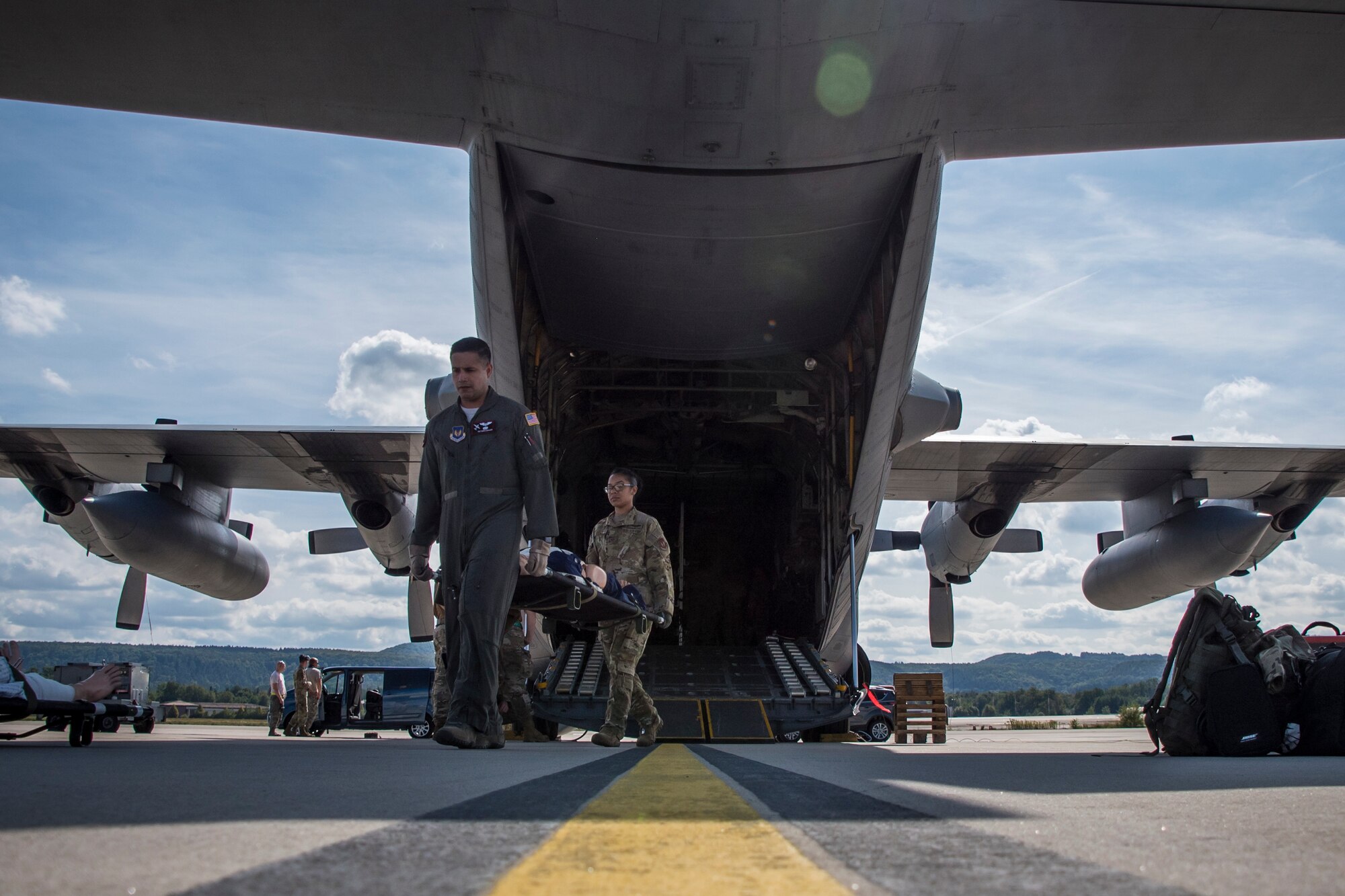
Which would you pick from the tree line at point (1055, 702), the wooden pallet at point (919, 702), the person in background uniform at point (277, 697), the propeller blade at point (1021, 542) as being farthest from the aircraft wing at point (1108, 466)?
the tree line at point (1055, 702)

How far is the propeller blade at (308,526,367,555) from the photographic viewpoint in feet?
41.8

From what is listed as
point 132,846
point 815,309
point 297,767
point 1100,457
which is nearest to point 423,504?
point 297,767

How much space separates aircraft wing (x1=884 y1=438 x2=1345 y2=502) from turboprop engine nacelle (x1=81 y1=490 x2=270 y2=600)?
24.3 feet

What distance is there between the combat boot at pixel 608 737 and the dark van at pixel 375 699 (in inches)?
519

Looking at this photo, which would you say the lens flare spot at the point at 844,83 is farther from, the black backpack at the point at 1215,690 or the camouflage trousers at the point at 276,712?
the camouflage trousers at the point at 276,712

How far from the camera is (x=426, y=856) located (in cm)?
125

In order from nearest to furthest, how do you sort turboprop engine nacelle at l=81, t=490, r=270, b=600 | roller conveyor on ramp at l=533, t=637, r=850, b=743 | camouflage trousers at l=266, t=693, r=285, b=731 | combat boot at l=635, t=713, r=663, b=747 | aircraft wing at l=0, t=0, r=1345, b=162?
1. aircraft wing at l=0, t=0, r=1345, b=162
2. combat boot at l=635, t=713, r=663, b=747
3. roller conveyor on ramp at l=533, t=637, r=850, b=743
4. turboprop engine nacelle at l=81, t=490, r=270, b=600
5. camouflage trousers at l=266, t=693, r=285, b=731

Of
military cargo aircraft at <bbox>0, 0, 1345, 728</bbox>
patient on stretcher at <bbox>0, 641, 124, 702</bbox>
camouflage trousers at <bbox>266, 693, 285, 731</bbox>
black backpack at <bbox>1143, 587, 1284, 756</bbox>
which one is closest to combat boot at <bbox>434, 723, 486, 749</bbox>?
patient on stretcher at <bbox>0, 641, 124, 702</bbox>

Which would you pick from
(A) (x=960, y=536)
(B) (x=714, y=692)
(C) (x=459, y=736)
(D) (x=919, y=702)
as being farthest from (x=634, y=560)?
(D) (x=919, y=702)

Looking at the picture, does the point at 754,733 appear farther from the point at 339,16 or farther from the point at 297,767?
the point at 339,16

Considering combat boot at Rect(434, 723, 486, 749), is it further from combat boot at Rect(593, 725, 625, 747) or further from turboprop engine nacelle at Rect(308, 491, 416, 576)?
turboprop engine nacelle at Rect(308, 491, 416, 576)

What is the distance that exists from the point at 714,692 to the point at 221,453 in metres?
6.27

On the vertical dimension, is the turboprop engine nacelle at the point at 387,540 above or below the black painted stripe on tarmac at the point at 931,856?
above

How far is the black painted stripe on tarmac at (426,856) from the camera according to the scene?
1037 millimetres
